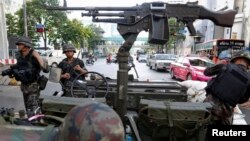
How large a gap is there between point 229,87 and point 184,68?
41.8ft

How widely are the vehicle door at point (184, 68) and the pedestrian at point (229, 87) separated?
11.9 metres

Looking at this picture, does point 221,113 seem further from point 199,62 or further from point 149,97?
point 199,62

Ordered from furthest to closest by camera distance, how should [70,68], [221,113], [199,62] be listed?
[199,62] → [70,68] → [221,113]

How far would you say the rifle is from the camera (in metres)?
4.45

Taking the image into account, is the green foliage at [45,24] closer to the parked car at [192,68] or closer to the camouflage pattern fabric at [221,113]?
the parked car at [192,68]

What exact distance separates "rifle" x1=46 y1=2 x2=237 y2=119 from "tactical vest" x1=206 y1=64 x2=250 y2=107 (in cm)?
64

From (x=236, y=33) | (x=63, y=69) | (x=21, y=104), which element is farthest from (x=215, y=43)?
(x=63, y=69)

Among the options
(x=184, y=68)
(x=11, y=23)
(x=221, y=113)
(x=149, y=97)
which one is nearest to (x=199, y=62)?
(x=184, y=68)

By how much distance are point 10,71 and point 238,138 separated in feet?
12.7

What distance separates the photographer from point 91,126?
2021mm

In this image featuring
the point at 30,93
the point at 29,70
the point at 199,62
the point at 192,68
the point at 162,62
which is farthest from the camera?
the point at 162,62

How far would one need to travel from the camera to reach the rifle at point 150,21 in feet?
14.6

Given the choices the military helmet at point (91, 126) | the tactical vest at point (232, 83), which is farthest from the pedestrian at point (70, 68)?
the military helmet at point (91, 126)

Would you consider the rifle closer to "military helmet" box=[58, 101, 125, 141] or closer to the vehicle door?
"military helmet" box=[58, 101, 125, 141]
